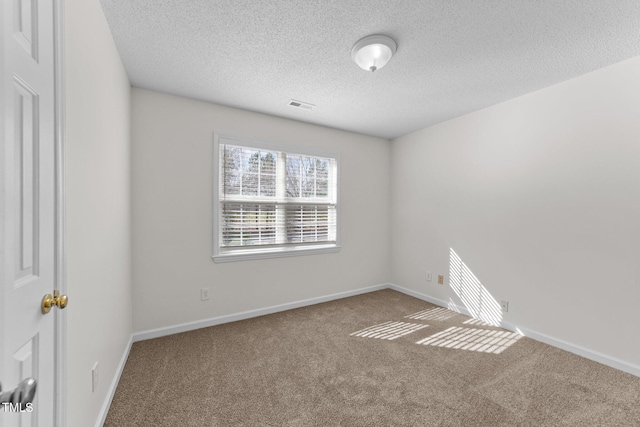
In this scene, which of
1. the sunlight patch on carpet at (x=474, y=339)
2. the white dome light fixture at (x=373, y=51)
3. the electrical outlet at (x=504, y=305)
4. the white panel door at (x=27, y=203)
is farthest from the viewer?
the electrical outlet at (x=504, y=305)

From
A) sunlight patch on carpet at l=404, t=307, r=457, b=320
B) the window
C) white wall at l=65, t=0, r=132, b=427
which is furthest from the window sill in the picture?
sunlight patch on carpet at l=404, t=307, r=457, b=320

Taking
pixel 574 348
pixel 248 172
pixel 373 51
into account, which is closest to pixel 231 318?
pixel 248 172

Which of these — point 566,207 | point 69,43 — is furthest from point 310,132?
point 566,207

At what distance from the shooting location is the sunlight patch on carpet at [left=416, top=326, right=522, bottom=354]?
2479 millimetres

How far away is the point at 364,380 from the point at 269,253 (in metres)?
1.76

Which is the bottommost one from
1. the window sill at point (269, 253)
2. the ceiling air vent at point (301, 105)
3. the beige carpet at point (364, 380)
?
the beige carpet at point (364, 380)

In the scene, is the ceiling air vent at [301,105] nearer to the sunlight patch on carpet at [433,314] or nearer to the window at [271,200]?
the window at [271,200]

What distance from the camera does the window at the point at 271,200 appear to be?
305 cm

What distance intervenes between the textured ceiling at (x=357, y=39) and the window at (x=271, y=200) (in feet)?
2.28

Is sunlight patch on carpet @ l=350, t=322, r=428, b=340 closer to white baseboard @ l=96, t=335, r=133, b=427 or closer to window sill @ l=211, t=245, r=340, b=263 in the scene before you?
window sill @ l=211, t=245, r=340, b=263

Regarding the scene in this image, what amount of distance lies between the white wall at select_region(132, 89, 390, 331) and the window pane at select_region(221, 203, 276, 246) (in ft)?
0.72

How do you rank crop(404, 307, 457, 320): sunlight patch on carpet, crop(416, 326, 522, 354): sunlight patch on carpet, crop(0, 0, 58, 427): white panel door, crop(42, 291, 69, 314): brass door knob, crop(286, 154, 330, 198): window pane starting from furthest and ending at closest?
1. crop(286, 154, 330, 198): window pane
2. crop(404, 307, 457, 320): sunlight patch on carpet
3. crop(416, 326, 522, 354): sunlight patch on carpet
4. crop(42, 291, 69, 314): brass door knob
5. crop(0, 0, 58, 427): white panel door

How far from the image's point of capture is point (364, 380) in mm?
1987

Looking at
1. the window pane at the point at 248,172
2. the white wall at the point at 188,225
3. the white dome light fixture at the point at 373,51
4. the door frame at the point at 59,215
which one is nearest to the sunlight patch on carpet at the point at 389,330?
the white wall at the point at 188,225
